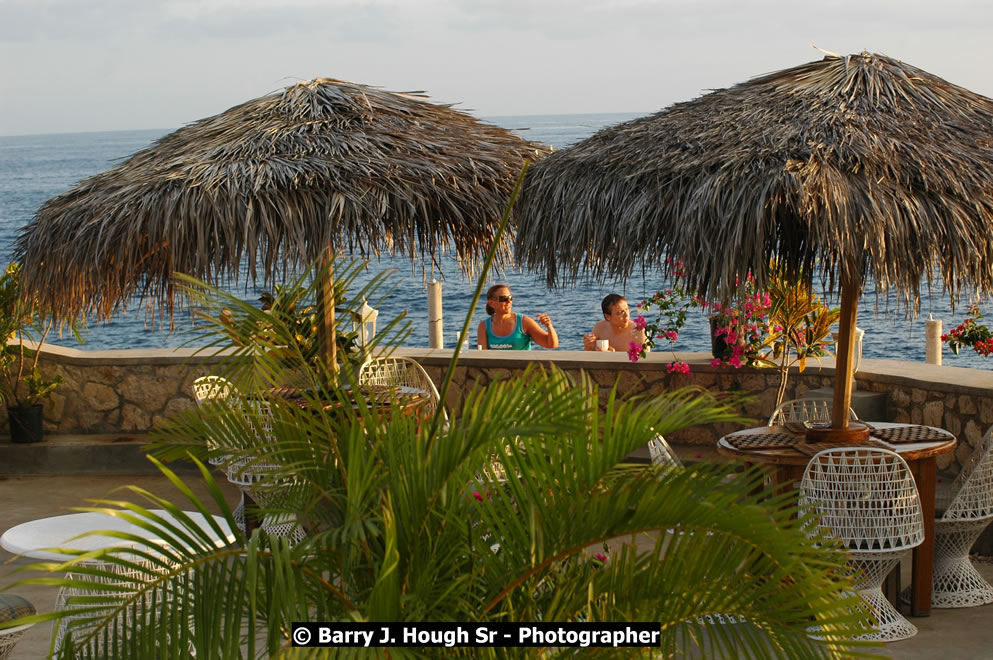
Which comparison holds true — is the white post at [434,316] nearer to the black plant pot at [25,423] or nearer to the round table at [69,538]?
the black plant pot at [25,423]

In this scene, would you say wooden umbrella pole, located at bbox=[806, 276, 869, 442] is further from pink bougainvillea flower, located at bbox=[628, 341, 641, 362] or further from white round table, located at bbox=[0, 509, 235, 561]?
white round table, located at bbox=[0, 509, 235, 561]

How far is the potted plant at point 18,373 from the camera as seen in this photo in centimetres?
787

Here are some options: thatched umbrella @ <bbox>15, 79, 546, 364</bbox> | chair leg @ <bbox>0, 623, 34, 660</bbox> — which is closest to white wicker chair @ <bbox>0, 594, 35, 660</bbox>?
chair leg @ <bbox>0, 623, 34, 660</bbox>

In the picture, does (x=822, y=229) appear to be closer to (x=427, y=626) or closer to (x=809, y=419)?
(x=809, y=419)

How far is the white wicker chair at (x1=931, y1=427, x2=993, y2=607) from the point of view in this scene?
193 inches

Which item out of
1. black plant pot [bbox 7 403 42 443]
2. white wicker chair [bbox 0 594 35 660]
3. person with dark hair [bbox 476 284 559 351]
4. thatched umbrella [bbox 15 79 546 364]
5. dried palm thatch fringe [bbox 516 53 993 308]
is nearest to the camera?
white wicker chair [bbox 0 594 35 660]

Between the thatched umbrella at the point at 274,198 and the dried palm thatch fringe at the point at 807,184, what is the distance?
1.13 meters

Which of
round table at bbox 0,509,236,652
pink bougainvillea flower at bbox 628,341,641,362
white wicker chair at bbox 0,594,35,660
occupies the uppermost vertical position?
pink bougainvillea flower at bbox 628,341,641,362

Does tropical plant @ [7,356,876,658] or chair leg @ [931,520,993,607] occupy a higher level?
tropical plant @ [7,356,876,658]

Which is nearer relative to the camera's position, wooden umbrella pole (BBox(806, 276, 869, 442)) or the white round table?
the white round table

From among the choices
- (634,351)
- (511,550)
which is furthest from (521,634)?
(634,351)

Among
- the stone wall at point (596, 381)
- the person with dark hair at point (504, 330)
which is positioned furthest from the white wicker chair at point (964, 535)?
the person with dark hair at point (504, 330)

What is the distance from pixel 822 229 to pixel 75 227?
428cm

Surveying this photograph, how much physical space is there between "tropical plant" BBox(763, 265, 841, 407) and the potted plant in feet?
16.6
